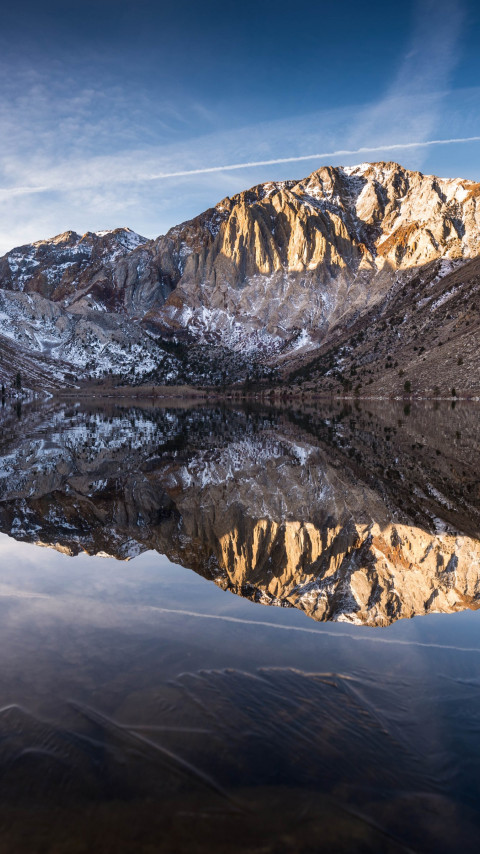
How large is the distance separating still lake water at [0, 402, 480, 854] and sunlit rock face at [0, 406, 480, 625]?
120 mm

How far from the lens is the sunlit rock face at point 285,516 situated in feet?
42.5

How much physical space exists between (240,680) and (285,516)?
38.5ft

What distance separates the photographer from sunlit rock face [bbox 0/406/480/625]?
12945 millimetres

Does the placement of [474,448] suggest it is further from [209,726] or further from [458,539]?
[209,726]

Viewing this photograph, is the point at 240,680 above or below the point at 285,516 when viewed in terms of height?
below

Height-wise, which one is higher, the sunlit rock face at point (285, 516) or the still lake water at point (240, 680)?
the sunlit rock face at point (285, 516)

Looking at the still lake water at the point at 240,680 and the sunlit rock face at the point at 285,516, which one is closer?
the still lake water at the point at 240,680

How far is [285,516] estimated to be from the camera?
65.6 feet

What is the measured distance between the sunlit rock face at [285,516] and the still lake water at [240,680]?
Answer: 0.12m

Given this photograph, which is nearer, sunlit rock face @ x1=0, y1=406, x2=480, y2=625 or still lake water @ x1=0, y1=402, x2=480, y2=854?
still lake water @ x1=0, y1=402, x2=480, y2=854

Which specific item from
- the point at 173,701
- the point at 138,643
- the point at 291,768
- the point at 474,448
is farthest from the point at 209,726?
the point at 474,448

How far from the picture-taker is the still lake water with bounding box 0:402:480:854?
564 centimetres

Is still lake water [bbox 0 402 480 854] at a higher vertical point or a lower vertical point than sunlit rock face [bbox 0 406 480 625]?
lower

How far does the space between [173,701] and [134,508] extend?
47.1ft
